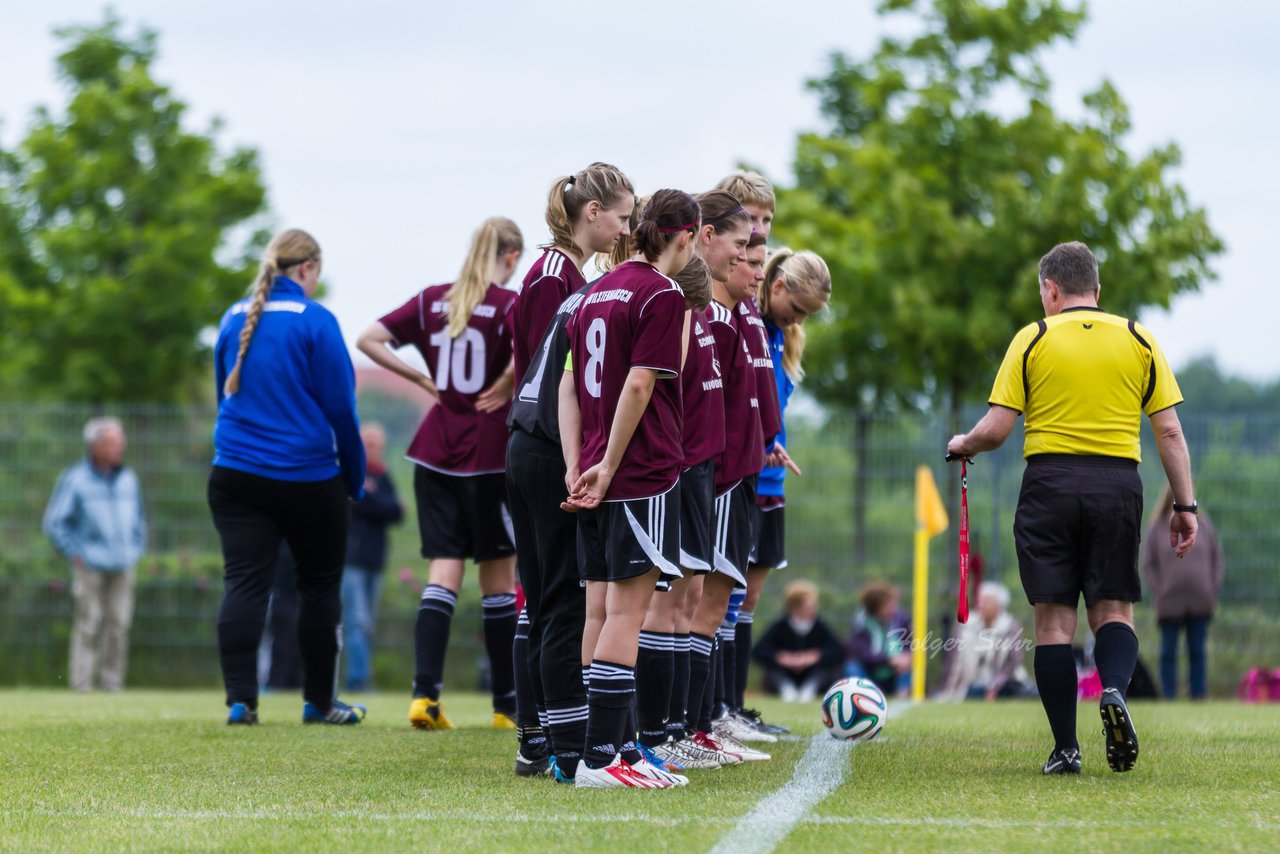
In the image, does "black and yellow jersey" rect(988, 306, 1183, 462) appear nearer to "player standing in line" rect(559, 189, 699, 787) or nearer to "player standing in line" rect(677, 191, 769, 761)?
"player standing in line" rect(677, 191, 769, 761)

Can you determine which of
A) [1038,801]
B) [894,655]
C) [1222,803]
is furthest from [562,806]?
[894,655]

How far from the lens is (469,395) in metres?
7.25

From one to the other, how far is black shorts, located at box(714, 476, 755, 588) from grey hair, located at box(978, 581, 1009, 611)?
7.77 meters

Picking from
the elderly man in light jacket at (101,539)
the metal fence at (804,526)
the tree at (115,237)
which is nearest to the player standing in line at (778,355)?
the metal fence at (804,526)

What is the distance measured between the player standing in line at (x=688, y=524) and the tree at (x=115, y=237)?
1699 centimetres

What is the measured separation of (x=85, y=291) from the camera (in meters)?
21.2

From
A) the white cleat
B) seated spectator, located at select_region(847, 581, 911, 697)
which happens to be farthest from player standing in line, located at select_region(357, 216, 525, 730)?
seated spectator, located at select_region(847, 581, 911, 697)

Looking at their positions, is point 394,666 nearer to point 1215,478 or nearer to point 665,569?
point 1215,478

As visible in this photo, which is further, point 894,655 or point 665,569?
point 894,655

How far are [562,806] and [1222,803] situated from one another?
1979 mm

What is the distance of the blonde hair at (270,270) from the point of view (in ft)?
23.8

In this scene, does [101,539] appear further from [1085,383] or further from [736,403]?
[1085,383]

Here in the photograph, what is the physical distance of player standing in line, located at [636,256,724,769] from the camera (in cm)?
535

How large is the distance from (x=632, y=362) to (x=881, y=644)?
9514 mm
